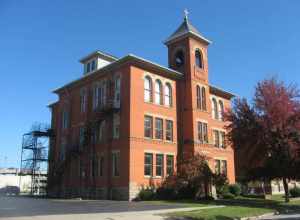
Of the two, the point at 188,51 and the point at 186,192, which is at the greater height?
the point at 188,51

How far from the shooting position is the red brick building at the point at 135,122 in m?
36.3

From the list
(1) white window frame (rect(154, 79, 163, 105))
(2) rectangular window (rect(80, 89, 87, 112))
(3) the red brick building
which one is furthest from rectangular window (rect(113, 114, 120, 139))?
(2) rectangular window (rect(80, 89, 87, 112))

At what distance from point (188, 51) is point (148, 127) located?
10534 mm

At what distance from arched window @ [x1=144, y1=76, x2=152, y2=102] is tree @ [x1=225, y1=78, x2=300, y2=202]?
31.0ft

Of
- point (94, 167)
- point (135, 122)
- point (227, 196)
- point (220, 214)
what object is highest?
point (135, 122)

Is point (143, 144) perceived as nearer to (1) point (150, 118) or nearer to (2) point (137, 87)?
(1) point (150, 118)

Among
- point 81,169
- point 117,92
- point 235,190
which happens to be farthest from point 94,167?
point 235,190

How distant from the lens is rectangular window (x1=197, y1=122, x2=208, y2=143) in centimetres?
4138

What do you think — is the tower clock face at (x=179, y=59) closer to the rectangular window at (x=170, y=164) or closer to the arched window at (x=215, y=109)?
the arched window at (x=215, y=109)

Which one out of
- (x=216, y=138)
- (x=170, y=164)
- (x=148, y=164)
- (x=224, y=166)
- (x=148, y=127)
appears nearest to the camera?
(x=148, y=164)

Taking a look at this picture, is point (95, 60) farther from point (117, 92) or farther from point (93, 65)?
point (117, 92)

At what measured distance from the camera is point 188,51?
138ft

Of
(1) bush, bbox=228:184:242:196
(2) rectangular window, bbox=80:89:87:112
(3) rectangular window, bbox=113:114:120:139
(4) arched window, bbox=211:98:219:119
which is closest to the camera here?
(3) rectangular window, bbox=113:114:120:139

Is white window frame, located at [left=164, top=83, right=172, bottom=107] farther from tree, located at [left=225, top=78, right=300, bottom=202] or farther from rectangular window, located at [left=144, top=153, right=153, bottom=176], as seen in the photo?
tree, located at [left=225, top=78, right=300, bottom=202]
